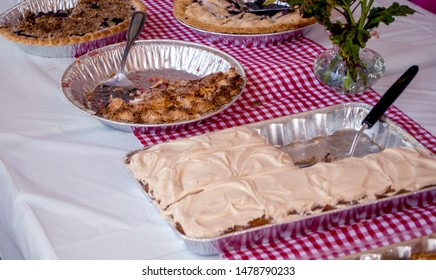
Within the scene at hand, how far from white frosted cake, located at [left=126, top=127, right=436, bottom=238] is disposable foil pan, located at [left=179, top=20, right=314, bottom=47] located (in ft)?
1.92

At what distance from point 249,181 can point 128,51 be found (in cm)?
69

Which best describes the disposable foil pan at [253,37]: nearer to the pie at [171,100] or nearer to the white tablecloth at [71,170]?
the white tablecloth at [71,170]

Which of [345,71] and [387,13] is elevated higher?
[387,13]

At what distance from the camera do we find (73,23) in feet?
5.97

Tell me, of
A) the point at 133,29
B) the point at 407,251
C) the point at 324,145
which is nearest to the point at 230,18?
the point at 133,29

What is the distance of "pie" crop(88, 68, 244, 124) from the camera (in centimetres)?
138

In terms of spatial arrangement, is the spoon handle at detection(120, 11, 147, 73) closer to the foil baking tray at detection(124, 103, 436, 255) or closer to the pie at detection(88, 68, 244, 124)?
the pie at detection(88, 68, 244, 124)

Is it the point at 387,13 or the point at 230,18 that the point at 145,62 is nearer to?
the point at 230,18

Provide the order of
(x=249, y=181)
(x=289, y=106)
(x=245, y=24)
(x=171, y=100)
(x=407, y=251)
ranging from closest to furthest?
1. (x=407, y=251)
2. (x=249, y=181)
3. (x=171, y=100)
4. (x=289, y=106)
5. (x=245, y=24)

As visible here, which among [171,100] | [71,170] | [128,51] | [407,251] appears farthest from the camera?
[128,51]

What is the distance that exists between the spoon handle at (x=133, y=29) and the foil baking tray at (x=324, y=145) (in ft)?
1.63

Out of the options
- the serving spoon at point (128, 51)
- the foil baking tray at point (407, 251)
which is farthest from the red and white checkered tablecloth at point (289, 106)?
the serving spoon at point (128, 51)

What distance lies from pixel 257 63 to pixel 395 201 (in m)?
0.67

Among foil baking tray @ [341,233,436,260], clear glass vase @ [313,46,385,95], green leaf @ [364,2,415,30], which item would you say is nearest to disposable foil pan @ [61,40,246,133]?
clear glass vase @ [313,46,385,95]
